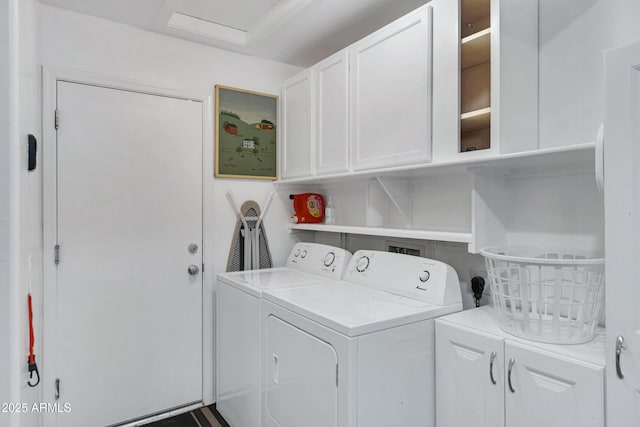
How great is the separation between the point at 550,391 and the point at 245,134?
2.25 m

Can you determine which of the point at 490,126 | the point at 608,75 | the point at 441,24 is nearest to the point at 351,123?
the point at 441,24

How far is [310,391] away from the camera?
1557mm

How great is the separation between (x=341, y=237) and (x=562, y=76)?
1649 millimetres

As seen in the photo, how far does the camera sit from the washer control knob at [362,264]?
6.88ft

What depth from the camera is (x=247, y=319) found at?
2074mm

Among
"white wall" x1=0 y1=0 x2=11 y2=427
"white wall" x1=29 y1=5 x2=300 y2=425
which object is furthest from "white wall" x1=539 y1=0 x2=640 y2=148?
"white wall" x1=29 y1=5 x2=300 y2=425

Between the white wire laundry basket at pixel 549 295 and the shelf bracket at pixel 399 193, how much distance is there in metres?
0.75

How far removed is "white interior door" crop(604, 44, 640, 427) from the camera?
100cm

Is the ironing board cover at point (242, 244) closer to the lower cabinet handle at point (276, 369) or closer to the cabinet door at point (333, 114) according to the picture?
the cabinet door at point (333, 114)

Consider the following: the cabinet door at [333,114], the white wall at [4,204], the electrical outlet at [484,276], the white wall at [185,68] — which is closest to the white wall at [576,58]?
the electrical outlet at [484,276]

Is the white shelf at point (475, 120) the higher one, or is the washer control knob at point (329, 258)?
the white shelf at point (475, 120)

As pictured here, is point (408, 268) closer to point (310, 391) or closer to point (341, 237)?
point (310, 391)

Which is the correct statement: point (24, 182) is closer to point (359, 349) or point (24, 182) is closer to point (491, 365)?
point (359, 349)

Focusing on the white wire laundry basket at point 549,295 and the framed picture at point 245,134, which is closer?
the white wire laundry basket at point 549,295
